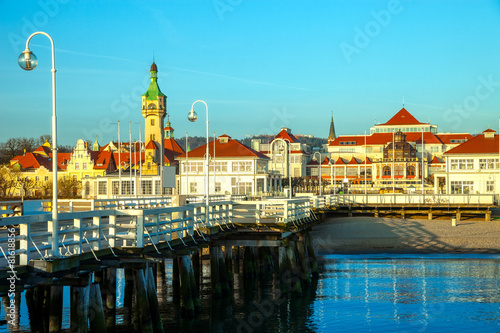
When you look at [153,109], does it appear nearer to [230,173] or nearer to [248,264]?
[230,173]

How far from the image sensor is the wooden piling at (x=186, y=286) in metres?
22.7

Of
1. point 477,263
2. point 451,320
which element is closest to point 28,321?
point 451,320

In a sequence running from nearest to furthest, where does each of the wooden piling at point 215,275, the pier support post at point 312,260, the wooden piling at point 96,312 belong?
the wooden piling at point 96,312, the wooden piling at point 215,275, the pier support post at point 312,260

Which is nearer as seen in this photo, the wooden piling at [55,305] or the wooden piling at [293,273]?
the wooden piling at [55,305]

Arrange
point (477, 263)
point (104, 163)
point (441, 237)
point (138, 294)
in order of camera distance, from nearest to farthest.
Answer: point (138, 294)
point (477, 263)
point (441, 237)
point (104, 163)

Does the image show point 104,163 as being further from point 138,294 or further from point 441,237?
point 138,294

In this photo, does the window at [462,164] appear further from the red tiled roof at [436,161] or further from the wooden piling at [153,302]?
the red tiled roof at [436,161]

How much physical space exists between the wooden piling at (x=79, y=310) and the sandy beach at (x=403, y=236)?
3152 centimetres

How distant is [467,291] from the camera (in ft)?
97.1

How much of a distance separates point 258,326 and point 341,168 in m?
143

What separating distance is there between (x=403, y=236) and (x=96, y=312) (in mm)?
35133

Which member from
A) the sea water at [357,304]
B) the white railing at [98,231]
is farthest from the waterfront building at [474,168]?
the white railing at [98,231]

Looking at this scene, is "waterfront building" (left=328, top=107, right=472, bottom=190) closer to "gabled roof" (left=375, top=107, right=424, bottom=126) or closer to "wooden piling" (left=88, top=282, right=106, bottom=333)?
"gabled roof" (left=375, top=107, right=424, bottom=126)

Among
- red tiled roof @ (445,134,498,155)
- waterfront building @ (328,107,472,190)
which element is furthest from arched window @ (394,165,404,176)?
red tiled roof @ (445,134,498,155)
